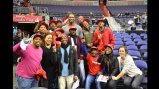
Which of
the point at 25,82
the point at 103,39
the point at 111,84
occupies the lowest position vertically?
the point at 111,84

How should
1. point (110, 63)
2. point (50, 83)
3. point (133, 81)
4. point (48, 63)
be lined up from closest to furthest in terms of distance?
point (48, 63), point (50, 83), point (133, 81), point (110, 63)

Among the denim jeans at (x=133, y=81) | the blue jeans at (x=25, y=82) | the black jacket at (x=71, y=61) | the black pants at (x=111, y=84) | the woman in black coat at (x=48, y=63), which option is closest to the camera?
the blue jeans at (x=25, y=82)

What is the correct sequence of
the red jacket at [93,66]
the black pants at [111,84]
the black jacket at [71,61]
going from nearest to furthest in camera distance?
the black jacket at [71,61]
the black pants at [111,84]
the red jacket at [93,66]

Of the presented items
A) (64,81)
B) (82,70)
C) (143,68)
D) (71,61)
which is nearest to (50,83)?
(64,81)

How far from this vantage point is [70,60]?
558cm

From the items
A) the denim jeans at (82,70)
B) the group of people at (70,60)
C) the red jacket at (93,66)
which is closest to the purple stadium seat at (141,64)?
the group of people at (70,60)

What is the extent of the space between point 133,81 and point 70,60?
1.24 meters

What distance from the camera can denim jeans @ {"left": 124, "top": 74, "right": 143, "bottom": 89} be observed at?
225 inches

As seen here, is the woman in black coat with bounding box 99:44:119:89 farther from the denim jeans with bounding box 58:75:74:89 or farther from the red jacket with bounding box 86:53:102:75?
the denim jeans with bounding box 58:75:74:89

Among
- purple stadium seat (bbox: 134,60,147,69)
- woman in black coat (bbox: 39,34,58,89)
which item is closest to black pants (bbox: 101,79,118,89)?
purple stadium seat (bbox: 134,60,147,69)

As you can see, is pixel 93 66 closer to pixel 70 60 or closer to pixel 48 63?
pixel 70 60

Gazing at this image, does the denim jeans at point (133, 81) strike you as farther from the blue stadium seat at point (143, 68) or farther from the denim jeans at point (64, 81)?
the denim jeans at point (64, 81)

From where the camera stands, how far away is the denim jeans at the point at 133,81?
5.71 metres
